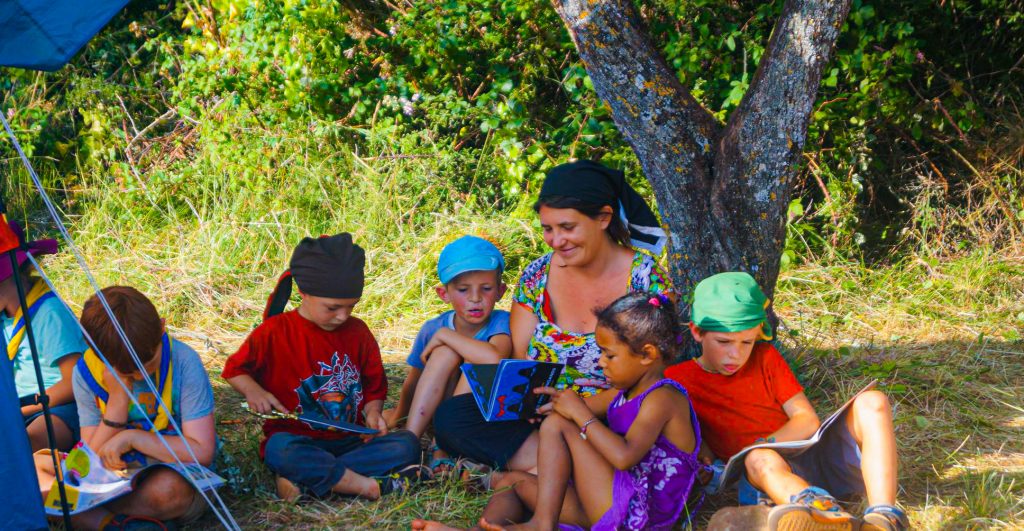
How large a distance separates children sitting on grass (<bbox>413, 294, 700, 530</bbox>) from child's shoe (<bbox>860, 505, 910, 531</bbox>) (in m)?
0.57

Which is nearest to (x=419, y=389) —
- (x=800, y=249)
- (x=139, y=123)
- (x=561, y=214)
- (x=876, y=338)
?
→ (x=561, y=214)

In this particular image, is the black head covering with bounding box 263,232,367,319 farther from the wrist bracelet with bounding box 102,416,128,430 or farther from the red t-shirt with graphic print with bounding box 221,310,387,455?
the wrist bracelet with bounding box 102,416,128,430

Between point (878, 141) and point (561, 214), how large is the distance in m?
3.94

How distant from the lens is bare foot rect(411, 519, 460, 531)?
3.13 m

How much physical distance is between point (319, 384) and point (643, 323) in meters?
1.37

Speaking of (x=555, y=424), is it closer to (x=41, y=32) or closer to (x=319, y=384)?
(x=319, y=384)

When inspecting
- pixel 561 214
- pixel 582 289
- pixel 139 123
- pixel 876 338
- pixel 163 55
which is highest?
pixel 163 55

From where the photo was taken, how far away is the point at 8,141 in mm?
8188

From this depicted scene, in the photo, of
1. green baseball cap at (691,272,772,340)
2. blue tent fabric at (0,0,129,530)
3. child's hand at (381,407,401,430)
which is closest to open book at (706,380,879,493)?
green baseball cap at (691,272,772,340)

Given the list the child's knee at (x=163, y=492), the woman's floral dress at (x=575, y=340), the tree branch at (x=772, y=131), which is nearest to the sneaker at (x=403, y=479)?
the woman's floral dress at (x=575, y=340)

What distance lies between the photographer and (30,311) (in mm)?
3469

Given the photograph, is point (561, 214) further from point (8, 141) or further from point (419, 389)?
point (8, 141)

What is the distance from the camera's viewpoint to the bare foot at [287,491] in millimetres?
3520

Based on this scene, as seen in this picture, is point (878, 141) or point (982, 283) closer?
point (982, 283)
